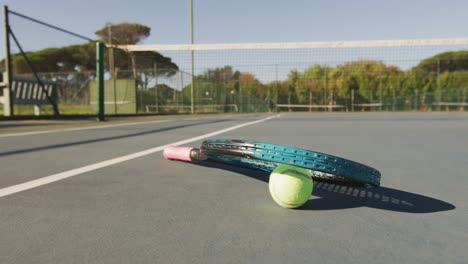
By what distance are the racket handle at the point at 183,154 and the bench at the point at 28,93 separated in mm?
6959

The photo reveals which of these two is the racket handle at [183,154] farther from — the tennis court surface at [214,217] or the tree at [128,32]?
the tree at [128,32]

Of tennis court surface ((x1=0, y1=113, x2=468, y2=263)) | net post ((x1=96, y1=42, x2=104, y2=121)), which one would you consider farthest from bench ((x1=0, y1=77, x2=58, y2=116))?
tennis court surface ((x1=0, y1=113, x2=468, y2=263))

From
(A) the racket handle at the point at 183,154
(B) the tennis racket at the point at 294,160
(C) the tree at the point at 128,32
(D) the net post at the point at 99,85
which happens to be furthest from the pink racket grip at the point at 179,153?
(C) the tree at the point at 128,32

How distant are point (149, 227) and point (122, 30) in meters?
47.2

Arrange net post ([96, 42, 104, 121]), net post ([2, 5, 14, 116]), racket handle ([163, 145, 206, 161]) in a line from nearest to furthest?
1. racket handle ([163, 145, 206, 161])
2. net post ([2, 5, 14, 116])
3. net post ([96, 42, 104, 121])

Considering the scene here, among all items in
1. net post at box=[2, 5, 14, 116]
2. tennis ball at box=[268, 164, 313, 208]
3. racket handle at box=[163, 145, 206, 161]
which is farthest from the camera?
net post at box=[2, 5, 14, 116]

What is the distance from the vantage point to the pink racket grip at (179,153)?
109 inches

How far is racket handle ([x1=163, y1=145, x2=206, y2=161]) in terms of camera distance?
2.65 m

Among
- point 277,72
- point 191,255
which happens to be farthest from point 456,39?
point 191,255

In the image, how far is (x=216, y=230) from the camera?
1.33 meters

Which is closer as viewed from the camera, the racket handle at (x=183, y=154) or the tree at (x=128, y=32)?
the racket handle at (x=183, y=154)

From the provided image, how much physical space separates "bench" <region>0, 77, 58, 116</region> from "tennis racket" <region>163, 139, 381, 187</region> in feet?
26.0

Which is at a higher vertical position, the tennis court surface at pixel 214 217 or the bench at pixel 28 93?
the bench at pixel 28 93

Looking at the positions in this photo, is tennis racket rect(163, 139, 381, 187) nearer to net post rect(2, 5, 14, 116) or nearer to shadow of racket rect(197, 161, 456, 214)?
shadow of racket rect(197, 161, 456, 214)
